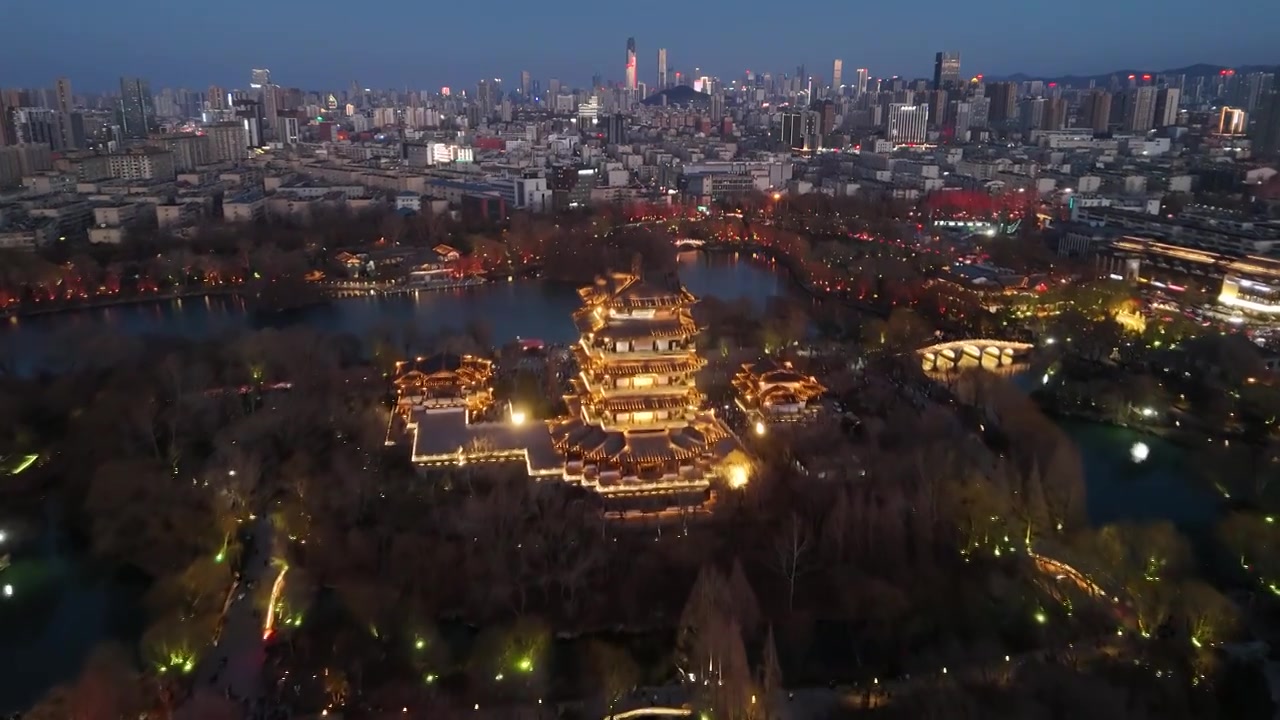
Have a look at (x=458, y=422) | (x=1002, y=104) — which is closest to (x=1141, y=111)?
(x=1002, y=104)

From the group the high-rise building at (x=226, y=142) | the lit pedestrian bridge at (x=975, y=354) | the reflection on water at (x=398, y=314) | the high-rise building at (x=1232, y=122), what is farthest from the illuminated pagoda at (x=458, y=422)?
the high-rise building at (x=1232, y=122)

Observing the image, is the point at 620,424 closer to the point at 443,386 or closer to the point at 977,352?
the point at 443,386

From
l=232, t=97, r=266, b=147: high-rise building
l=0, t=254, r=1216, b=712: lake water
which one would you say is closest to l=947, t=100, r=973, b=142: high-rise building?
l=0, t=254, r=1216, b=712: lake water

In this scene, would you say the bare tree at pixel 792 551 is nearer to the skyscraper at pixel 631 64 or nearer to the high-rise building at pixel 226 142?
the high-rise building at pixel 226 142

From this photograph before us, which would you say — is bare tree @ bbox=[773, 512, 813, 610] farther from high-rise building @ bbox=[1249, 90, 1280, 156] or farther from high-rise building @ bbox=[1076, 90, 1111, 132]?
high-rise building @ bbox=[1076, 90, 1111, 132]

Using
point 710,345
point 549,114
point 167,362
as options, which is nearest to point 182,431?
point 167,362

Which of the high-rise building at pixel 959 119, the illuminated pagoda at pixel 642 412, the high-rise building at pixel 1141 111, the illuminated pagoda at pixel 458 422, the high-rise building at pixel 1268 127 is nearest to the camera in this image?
the illuminated pagoda at pixel 642 412
